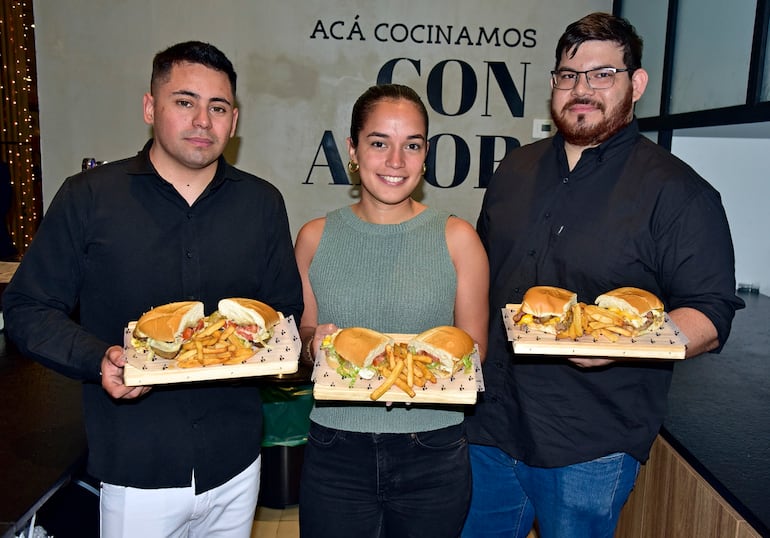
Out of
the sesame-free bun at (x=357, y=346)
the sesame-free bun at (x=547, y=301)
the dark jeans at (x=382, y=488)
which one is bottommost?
the dark jeans at (x=382, y=488)

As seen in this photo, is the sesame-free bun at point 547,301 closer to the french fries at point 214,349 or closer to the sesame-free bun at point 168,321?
the french fries at point 214,349

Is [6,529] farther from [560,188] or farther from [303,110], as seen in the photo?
[303,110]

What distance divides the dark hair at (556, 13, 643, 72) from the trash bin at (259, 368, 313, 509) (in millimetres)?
2555

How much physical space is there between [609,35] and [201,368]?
1.63 meters

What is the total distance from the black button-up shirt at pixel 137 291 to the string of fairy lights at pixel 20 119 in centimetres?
429

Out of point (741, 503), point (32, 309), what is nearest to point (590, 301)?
point (741, 503)

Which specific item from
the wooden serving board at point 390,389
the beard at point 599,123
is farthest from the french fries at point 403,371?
the beard at point 599,123

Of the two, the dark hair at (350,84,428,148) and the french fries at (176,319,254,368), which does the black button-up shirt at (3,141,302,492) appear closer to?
the french fries at (176,319,254,368)

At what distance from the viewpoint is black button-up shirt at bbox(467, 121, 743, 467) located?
1932mm

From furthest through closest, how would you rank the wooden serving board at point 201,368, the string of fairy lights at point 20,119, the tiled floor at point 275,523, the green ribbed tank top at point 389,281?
the string of fairy lights at point 20,119 < the tiled floor at point 275,523 < the green ribbed tank top at point 389,281 < the wooden serving board at point 201,368

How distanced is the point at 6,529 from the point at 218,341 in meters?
0.74

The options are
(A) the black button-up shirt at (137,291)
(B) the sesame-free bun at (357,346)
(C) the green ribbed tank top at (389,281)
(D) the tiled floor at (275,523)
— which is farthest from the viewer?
(D) the tiled floor at (275,523)

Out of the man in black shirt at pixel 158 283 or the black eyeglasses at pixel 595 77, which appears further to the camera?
the black eyeglasses at pixel 595 77

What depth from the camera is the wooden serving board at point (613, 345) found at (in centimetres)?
179
